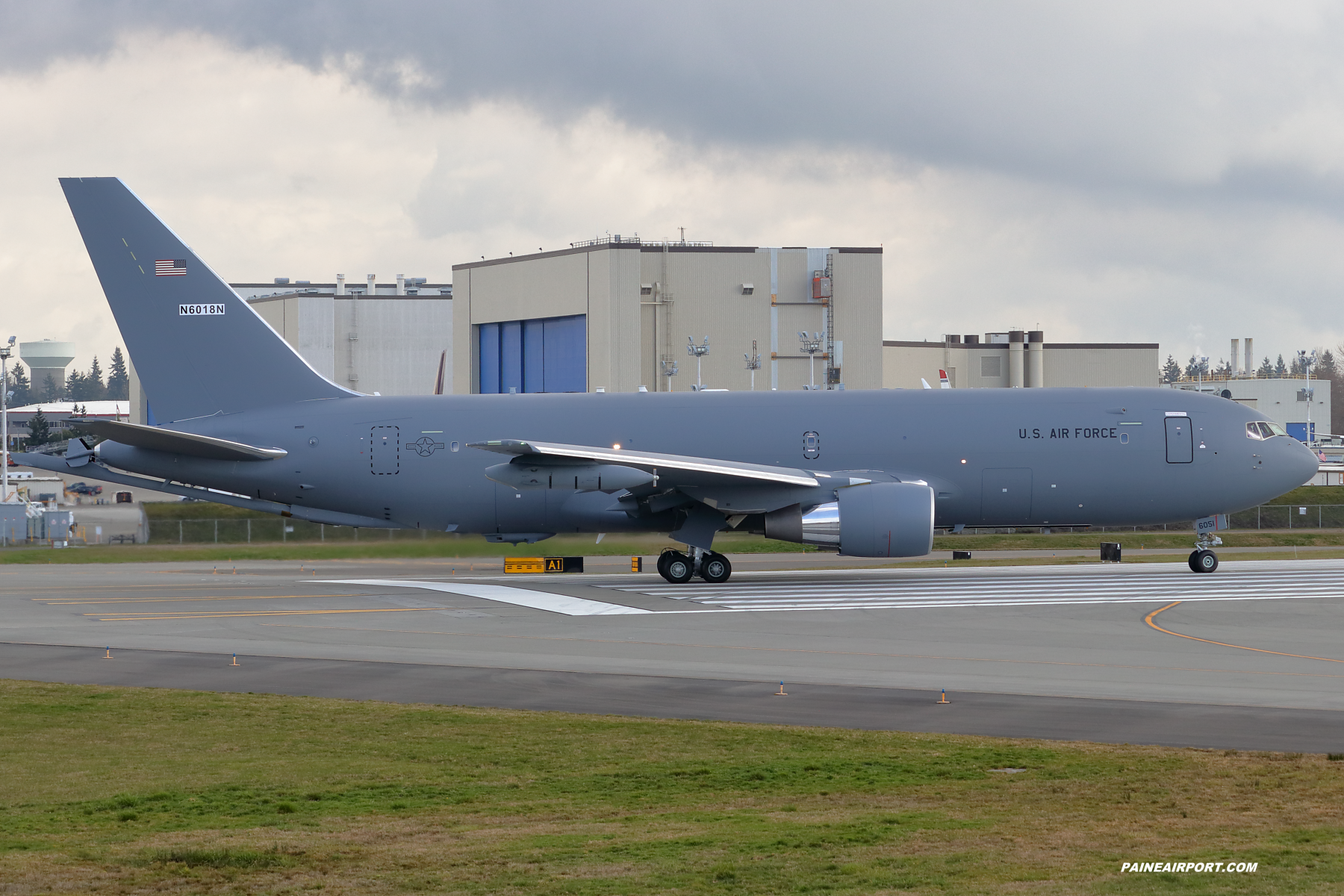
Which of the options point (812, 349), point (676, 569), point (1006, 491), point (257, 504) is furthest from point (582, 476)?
point (812, 349)

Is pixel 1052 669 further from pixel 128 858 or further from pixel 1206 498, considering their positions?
pixel 1206 498

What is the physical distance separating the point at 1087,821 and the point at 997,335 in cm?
9891

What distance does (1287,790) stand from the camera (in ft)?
38.3

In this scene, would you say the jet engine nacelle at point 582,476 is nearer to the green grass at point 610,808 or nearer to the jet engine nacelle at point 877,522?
the jet engine nacelle at point 877,522

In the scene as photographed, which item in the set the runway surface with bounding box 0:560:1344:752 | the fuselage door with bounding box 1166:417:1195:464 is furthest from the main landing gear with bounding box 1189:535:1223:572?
the fuselage door with bounding box 1166:417:1195:464

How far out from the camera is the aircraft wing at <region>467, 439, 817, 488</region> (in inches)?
1251

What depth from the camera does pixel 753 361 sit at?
8544cm

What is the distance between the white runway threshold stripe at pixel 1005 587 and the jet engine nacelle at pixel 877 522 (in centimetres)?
111

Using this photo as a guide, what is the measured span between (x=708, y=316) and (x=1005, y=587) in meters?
58.4

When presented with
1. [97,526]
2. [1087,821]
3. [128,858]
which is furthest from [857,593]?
[97,526]

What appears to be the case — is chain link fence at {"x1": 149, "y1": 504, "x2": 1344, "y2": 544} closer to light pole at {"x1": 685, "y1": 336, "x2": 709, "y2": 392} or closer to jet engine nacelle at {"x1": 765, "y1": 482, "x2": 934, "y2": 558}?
jet engine nacelle at {"x1": 765, "y1": 482, "x2": 934, "y2": 558}

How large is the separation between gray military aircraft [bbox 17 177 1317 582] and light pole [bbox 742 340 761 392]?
159 ft

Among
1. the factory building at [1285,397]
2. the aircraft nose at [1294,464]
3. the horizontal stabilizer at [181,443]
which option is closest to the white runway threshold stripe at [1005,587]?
the aircraft nose at [1294,464]

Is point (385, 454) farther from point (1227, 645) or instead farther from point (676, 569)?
point (1227, 645)
